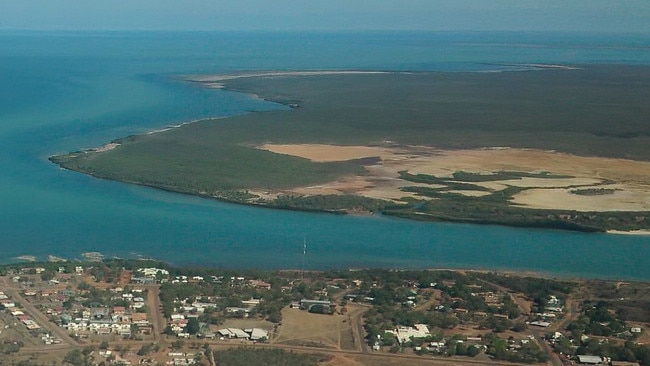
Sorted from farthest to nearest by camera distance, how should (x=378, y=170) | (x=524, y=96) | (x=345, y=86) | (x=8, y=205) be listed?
(x=345, y=86), (x=524, y=96), (x=378, y=170), (x=8, y=205)

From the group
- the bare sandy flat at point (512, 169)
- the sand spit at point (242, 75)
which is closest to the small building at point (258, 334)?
the bare sandy flat at point (512, 169)

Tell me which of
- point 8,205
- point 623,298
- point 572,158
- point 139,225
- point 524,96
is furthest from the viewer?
Result: point 524,96

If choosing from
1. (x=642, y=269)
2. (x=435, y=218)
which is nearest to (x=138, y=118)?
(x=435, y=218)

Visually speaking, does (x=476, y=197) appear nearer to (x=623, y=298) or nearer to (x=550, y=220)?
(x=550, y=220)

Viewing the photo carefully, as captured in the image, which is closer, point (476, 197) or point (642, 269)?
point (642, 269)

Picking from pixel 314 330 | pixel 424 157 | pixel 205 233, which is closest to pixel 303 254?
pixel 205 233

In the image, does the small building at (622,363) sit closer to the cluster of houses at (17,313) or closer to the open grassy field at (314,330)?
the open grassy field at (314,330)

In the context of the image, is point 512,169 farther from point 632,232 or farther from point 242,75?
point 242,75
